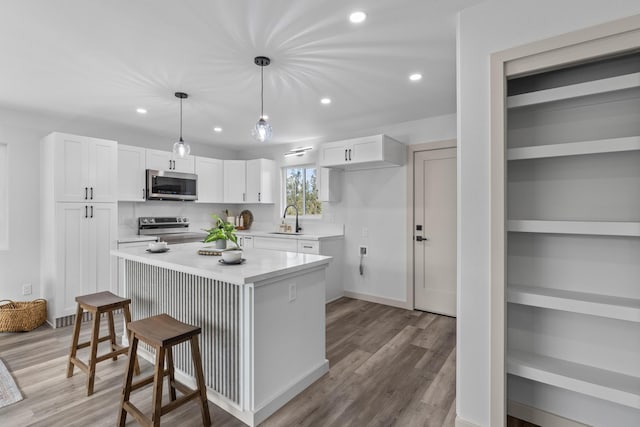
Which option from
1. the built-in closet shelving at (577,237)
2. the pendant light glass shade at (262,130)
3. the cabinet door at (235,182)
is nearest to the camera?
the built-in closet shelving at (577,237)

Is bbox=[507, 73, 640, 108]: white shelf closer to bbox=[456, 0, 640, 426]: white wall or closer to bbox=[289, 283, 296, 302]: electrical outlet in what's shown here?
bbox=[456, 0, 640, 426]: white wall

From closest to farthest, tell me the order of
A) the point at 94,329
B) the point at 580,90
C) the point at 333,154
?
1. the point at 580,90
2. the point at 94,329
3. the point at 333,154

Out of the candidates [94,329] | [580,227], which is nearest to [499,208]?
[580,227]

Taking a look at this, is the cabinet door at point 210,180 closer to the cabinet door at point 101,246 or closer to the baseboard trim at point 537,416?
the cabinet door at point 101,246

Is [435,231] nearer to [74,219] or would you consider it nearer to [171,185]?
[171,185]

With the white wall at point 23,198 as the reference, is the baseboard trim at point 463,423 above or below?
below

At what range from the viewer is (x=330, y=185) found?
15.5 feet

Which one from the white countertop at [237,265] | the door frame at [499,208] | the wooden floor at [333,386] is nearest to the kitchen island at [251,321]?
the white countertop at [237,265]

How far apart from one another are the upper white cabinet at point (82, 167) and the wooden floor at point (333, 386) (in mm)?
1594

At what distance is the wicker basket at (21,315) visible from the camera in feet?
11.2

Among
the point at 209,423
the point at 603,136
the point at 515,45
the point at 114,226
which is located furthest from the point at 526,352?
the point at 114,226

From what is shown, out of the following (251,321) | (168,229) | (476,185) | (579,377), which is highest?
(476,185)

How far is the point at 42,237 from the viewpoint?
393cm

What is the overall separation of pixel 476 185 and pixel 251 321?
1.56 m
